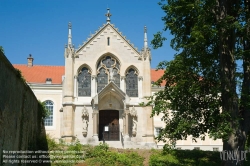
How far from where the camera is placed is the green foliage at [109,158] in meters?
19.9

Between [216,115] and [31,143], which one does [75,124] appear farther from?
[216,115]

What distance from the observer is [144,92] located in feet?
102

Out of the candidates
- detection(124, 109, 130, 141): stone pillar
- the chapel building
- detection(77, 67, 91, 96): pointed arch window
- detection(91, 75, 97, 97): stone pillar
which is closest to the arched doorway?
the chapel building

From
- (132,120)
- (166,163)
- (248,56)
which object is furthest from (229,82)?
(132,120)

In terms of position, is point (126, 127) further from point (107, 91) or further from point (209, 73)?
point (209, 73)

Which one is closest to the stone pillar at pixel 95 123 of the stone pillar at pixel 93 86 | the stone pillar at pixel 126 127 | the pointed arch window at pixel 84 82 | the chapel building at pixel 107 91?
the chapel building at pixel 107 91

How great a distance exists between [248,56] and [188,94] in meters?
3.25

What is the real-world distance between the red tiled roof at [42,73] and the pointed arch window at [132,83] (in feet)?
26.0

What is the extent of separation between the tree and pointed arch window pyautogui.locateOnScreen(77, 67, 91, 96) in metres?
15.2

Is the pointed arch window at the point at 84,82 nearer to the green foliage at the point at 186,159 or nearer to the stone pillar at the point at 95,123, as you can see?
the stone pillar at the point at 95,123

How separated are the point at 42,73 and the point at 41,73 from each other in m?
0.12

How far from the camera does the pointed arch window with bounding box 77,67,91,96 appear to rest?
30.7m

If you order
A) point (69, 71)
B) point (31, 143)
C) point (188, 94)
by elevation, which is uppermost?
point (69, 71)

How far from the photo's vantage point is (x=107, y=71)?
31.3m
